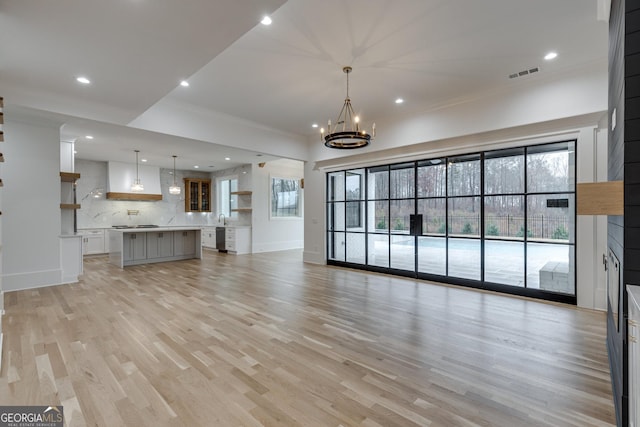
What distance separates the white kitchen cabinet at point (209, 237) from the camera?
35.2 feet

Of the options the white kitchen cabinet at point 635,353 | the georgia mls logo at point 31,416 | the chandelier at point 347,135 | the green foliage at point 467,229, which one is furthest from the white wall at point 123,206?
the white kitchen cabinet at point 635,353

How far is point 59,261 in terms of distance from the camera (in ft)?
17.9

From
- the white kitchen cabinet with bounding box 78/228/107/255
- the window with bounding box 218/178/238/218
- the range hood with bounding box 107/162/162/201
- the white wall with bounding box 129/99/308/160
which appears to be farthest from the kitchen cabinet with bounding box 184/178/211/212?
the white wall with bounding box 129/99/308/160

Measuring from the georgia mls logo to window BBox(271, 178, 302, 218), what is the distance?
865 centimetres

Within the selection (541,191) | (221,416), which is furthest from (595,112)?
(221,416)

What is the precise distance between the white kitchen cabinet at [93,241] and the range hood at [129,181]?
3.84ft

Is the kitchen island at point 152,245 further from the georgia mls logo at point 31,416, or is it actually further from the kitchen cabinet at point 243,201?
the georgia mls logo at point 31,416

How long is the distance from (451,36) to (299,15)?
1.75 metres

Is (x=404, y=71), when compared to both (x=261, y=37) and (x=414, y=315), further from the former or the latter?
(x=414, y=315)

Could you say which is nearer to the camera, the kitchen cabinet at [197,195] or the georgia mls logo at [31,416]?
the georgia mls logo at [31,416]

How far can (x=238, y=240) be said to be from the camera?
9.62 meters

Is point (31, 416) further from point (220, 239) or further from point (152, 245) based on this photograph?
point (220, 239)

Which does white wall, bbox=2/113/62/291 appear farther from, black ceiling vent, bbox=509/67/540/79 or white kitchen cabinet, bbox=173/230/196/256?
black ceiling vent, bbox=509/67/540/79

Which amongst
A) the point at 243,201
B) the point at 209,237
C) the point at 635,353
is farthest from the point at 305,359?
the point at 209,237
